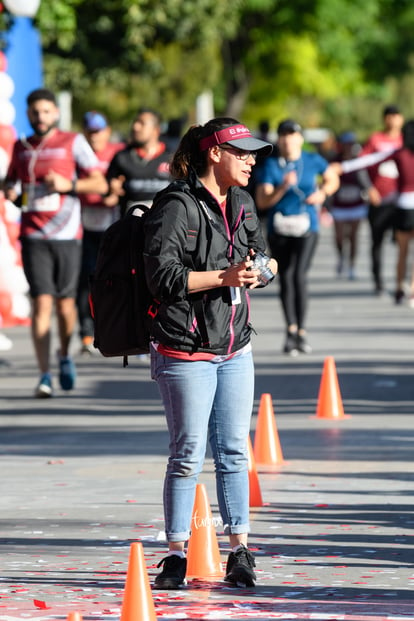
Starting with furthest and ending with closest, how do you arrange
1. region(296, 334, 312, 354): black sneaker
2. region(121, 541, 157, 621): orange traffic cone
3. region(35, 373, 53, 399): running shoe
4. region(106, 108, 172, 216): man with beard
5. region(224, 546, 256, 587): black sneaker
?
region(296, 334, 312, 354): black sneaker, region(106, 108, 172, 216): man with beard, region(35, 373, 53, 399): running shoe, region(224, 546, 256, 587): black sneaker, region(121, 541, 157, 621): orange traffic cone

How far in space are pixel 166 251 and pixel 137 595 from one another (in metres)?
1.34

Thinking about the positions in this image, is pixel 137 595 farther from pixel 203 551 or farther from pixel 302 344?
pixel 302 344

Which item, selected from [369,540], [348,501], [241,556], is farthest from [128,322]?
[348,501]

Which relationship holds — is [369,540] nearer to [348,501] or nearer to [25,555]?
[348,501]

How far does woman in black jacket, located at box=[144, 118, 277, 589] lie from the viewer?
6.36 metres

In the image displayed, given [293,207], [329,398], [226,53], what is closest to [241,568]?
[329,398]

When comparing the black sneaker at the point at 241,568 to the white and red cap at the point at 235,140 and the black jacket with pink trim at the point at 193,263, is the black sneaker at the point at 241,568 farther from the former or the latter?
the white and red cap at the point at 235,140

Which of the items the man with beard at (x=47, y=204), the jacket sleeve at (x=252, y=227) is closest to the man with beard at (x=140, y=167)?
the man with beard at (x=47, y=204)

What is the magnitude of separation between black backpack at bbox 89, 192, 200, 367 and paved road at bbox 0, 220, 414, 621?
95 cm

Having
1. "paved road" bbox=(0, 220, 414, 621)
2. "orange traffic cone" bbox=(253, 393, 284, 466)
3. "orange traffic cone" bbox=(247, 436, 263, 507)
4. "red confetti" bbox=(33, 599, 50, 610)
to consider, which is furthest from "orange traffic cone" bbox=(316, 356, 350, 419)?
"red confetti" bbox=(33, 599, 50, 610)

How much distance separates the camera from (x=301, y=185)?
48.4ft

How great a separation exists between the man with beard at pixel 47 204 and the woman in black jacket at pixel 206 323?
5487mm

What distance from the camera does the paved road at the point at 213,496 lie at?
247 inches

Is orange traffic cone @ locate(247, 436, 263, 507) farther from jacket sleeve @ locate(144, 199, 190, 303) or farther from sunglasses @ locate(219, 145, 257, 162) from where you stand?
sunglasses @ locate(219, 145, 257, 162)
